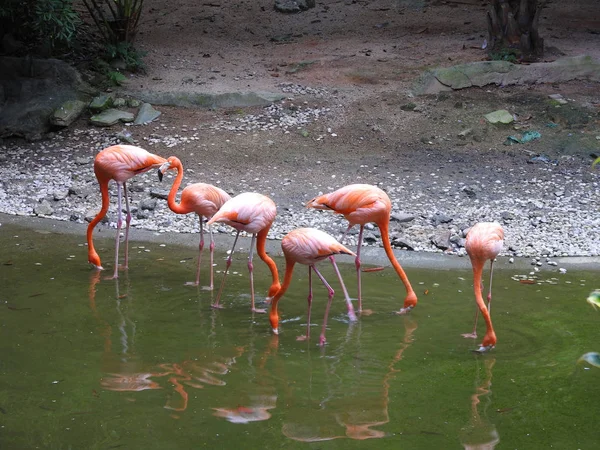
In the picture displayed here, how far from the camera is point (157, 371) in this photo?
392cm

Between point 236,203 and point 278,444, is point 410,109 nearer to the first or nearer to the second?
point 236,203

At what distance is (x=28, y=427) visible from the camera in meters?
3.30

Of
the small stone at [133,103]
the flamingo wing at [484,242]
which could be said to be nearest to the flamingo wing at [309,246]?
the flamingo wing at [484,242]

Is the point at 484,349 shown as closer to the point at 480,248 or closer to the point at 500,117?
the point at 480,248

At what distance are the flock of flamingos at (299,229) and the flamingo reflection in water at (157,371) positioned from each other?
21.9 inches

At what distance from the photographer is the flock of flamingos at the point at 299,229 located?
433 cm

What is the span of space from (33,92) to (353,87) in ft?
11.9

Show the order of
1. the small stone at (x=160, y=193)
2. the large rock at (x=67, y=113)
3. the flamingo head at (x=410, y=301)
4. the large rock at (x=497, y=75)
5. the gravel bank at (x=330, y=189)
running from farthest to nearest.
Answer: the large rock at (x=497, y=75) < the large rock at (x=67, y=113) < the small stone at (x=160, y=193) < the gravel bank at (x=330, y=189) < the flamingo head at (x=410, y=301)

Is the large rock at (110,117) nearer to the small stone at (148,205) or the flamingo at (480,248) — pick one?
the small stone at (148,205)

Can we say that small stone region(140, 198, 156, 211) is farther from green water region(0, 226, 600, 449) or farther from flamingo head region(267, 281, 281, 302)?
flamingo head region(267, 281, 281, 302)

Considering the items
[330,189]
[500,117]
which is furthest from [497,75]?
[330,189]

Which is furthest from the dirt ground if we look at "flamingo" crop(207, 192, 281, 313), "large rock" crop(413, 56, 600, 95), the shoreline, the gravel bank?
"flamingo" crop(207, 192, 281, 313)

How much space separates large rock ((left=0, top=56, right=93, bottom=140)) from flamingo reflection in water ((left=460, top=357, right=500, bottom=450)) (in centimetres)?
611

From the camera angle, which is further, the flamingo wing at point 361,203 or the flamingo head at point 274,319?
the flamingo wing at point 361,203
